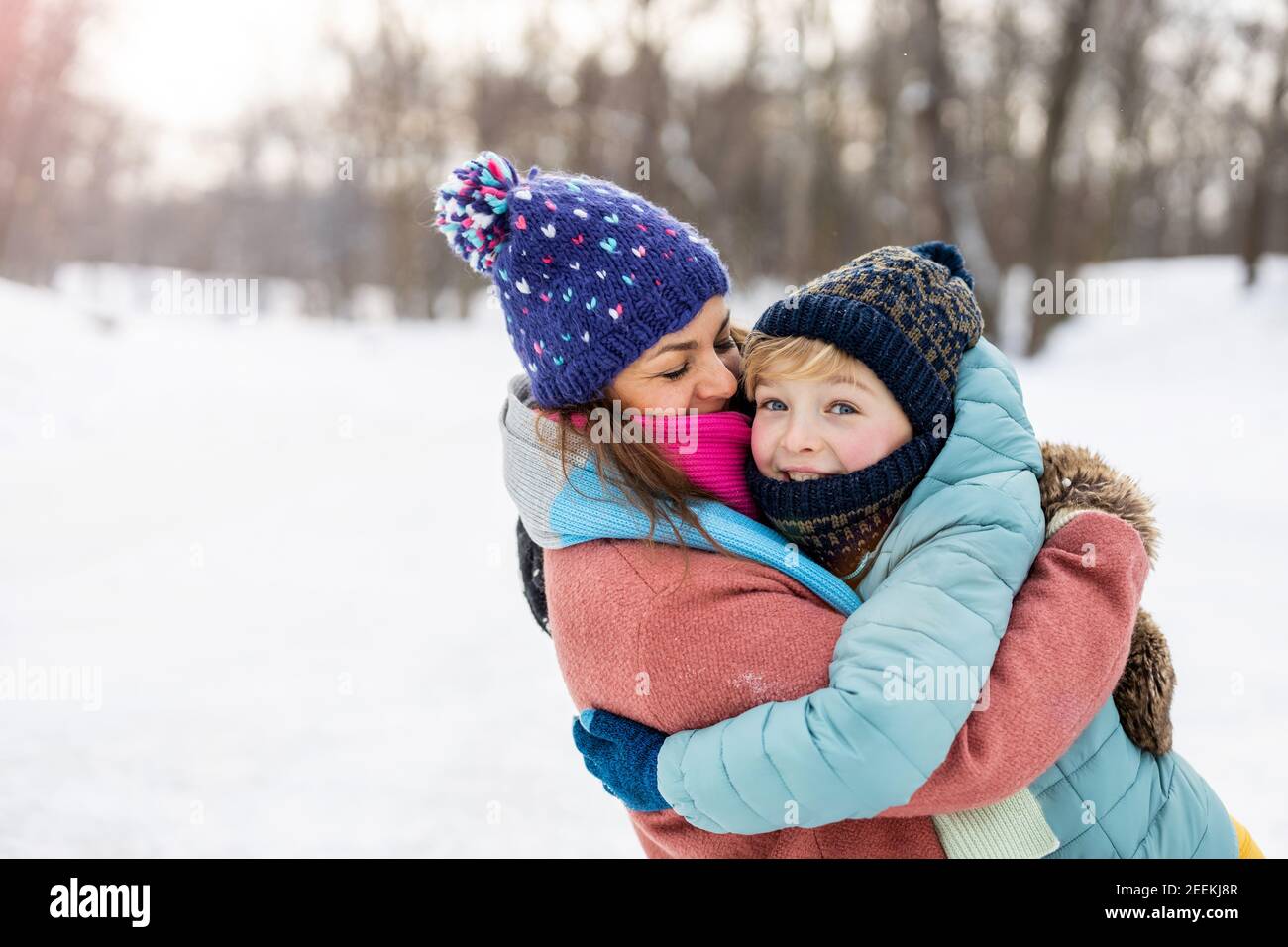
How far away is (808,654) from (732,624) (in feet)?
0.40

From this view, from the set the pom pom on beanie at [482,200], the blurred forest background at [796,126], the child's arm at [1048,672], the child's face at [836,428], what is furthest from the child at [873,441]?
the blurred forest background at [796,126]

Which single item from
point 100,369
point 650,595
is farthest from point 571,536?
point 100,369

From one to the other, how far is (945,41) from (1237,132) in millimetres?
16575

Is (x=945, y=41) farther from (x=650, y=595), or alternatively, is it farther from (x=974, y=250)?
(x=650, y=595)

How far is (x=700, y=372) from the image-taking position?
79.1 inches

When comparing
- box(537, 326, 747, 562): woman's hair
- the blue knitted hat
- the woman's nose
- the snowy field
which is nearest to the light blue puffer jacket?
box(537, 326, 747, 562): woman's hair

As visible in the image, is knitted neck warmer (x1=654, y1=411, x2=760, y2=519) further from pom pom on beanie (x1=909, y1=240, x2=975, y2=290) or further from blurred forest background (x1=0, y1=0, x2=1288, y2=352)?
blurred forest background (x1=0, y1=0, x2=1288, y2=352)

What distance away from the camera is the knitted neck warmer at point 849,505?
174 cm

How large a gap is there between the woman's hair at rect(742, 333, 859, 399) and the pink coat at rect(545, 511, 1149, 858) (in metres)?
0.35

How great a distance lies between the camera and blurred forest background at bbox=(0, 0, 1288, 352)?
1454 cm

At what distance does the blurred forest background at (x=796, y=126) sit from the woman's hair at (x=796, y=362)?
966cm

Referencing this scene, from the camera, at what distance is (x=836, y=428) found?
5.88 feet

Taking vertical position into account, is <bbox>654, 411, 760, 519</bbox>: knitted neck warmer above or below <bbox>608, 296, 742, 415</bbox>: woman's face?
below
